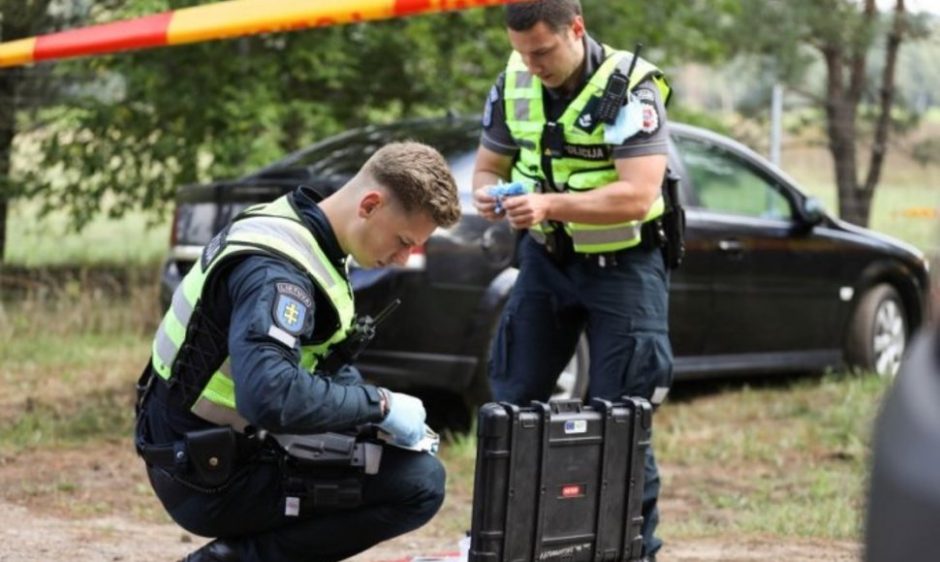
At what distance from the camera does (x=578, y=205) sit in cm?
477

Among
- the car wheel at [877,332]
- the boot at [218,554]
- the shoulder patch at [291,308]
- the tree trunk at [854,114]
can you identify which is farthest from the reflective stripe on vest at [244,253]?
the tree trunk at [854,114]

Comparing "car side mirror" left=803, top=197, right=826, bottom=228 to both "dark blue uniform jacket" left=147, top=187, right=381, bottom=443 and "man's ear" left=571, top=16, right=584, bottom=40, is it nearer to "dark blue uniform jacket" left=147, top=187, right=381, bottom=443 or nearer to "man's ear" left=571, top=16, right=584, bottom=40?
"man's ear" left=571, top=16, right=584, bottom=40

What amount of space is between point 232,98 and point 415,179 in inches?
307

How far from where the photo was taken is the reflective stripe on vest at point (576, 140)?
15.9 ft

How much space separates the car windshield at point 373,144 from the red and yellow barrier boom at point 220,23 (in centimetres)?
203

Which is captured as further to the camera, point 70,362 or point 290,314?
point 70,362

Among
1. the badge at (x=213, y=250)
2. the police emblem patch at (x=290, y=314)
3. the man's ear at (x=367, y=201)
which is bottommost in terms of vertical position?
the police emblem patch at (x=290, y=314)

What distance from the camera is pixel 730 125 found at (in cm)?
1591

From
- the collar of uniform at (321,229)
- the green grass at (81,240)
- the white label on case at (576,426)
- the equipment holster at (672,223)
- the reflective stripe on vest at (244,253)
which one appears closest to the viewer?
the reflective stripe on vest at (244,253)

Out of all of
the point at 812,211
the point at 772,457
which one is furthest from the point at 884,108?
the point at 772,457

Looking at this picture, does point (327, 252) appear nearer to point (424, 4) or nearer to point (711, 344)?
point (424, 4)

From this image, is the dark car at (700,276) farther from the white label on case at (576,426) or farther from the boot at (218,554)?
the boot at (218,554)

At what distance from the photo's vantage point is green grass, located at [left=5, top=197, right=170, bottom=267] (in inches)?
460

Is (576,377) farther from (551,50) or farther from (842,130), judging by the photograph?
(842,130)
